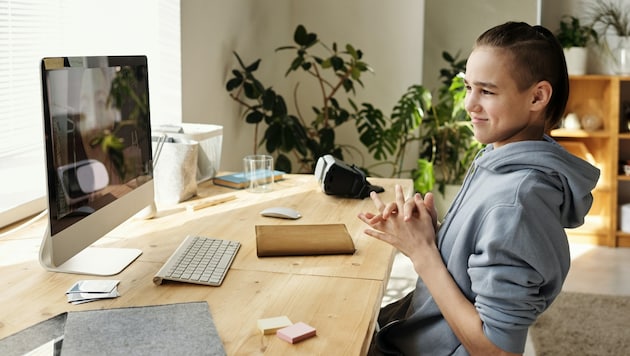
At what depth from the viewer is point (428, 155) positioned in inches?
180

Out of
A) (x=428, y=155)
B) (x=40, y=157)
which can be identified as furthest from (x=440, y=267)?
(x=428, y=155)

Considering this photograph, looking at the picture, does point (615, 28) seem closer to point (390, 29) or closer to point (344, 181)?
point (390, 29)

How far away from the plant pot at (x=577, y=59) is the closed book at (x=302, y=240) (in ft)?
10.1

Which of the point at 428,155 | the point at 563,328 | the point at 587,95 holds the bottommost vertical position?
the point at 563,328

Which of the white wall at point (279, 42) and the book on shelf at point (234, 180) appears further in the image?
the white wall at point (279, 42)

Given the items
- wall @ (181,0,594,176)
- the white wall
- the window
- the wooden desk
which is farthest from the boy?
wall @ (181,0,594,176)

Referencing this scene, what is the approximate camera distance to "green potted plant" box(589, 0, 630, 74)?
4.46 metres

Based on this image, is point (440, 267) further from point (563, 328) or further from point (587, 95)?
point (587, 95)

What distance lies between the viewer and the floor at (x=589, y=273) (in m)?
3.54

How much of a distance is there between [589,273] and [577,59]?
136 centimetres

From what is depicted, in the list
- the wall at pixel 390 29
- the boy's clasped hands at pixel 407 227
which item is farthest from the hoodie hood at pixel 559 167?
the wall at pixel 390 29

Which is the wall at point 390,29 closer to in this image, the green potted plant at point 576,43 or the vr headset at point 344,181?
the green potted plant at point 576,43

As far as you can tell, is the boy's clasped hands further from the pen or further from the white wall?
the white wall

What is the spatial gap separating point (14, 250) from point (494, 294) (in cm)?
118
